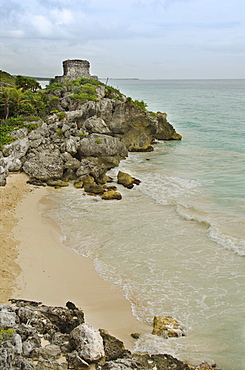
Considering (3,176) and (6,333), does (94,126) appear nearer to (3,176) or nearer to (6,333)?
(3,176)

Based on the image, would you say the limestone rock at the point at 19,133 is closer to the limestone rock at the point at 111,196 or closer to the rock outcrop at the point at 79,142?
the rock outcrop at the point at 79,142

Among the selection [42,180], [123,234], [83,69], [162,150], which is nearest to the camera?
[123,234]

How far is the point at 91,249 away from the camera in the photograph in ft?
41.7

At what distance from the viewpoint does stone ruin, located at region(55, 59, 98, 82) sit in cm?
4072

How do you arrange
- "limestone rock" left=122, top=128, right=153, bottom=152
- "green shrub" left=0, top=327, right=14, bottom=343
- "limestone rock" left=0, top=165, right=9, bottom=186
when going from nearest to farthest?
1. "green shrub" left=0, top=327, right=14, bottom=343
2. "limestone rock" left=0, top=165, right=9, bottom=186
3. "limestone rock" left=122, top=128, right=153, bottom=152

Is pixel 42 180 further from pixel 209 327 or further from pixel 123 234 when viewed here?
pixel 209 327

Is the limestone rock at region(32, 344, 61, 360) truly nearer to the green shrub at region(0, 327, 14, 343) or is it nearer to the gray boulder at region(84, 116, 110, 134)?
the green shrub at region(0, 327, 14, 343)

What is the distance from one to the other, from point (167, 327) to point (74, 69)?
3782 cm

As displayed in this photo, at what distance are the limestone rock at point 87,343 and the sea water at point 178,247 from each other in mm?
1127

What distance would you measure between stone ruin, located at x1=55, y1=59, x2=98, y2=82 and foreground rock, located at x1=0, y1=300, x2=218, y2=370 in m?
36.8

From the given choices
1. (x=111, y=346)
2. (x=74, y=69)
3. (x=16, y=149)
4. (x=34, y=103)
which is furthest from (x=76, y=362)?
(x=74, y=69)

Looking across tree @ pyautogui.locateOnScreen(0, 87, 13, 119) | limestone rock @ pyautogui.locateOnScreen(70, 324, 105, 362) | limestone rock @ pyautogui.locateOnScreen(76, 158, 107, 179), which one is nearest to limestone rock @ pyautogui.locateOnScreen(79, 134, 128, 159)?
limestone rock @ pyautogui.locateOnScreen(76, 158, 107, 179)

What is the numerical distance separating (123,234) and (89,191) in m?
6.24

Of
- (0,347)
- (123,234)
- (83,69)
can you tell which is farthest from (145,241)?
(83,69)
